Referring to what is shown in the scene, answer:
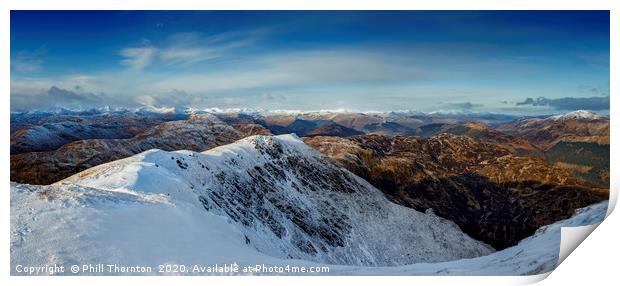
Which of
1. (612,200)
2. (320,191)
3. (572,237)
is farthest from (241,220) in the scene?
(320,191)

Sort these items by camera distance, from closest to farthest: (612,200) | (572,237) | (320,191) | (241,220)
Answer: (572,237)
(612,200)
(241,220)
(320,191)

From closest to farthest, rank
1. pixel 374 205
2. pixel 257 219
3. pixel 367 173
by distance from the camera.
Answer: pixel 257 219, pixel 374 205, pixel 367 173

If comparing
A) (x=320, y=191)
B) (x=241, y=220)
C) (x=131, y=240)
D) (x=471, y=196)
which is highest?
(x=131, y=240)

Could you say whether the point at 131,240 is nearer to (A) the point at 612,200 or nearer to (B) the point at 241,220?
(B) the point at 241,220

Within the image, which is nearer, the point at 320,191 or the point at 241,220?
the point at 241,220
